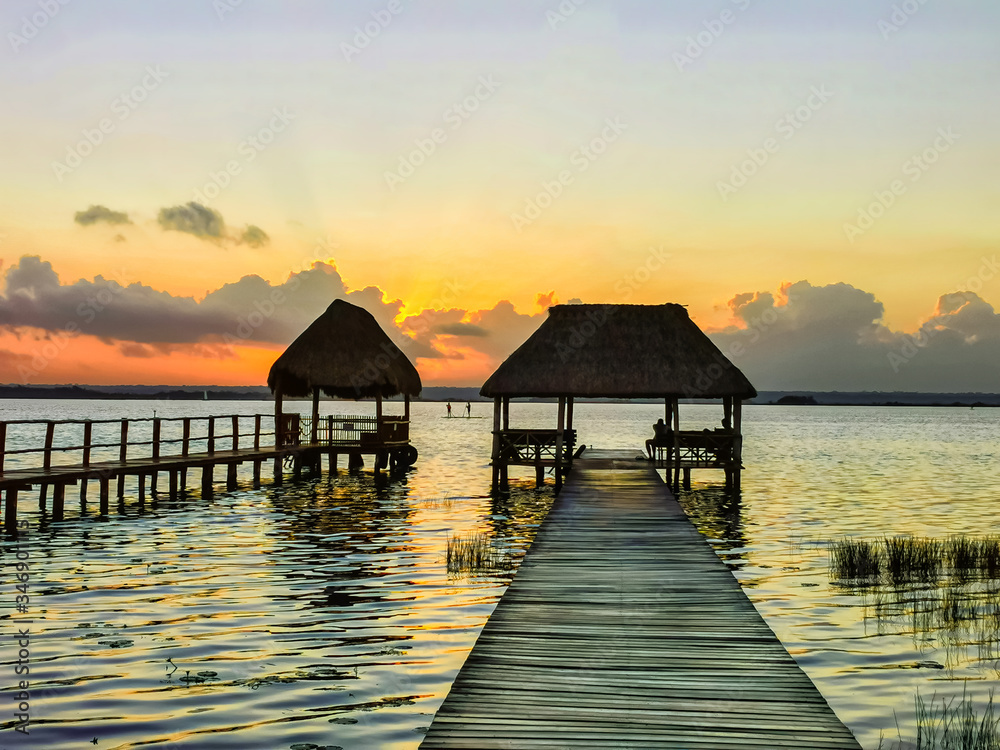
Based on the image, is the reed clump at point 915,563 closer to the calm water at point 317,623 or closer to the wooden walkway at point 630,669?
the calm water at point 317,623

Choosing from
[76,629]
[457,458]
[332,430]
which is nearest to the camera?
[76,629]

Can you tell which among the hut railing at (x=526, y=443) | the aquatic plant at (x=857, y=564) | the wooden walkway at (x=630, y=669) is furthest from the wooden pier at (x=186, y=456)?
the aquatic plant at (x=857, y=564)

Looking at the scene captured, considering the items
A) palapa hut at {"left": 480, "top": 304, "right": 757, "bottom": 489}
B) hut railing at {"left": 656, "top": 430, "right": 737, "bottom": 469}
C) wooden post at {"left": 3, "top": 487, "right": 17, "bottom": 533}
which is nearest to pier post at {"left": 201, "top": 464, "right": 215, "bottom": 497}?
wooden post at {"left": 3, "top": 487, "right": 17, "bottom": 533}

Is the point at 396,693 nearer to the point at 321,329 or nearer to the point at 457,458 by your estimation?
the point at 321,329

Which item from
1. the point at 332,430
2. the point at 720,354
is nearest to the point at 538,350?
the point at 720,354

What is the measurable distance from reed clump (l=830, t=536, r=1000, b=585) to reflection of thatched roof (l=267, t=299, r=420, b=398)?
1958 cm

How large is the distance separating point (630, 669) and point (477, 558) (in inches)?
307

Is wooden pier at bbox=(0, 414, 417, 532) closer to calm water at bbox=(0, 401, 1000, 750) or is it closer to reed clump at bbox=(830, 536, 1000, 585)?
calm water at bbox=(0, 401, 1000, 750)

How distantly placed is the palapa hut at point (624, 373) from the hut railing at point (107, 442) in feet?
24.1

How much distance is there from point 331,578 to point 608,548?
3.98m

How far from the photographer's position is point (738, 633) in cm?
724

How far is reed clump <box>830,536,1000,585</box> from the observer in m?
13.1

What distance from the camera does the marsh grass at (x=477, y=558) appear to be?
525 inches

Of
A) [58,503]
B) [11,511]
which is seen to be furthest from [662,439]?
[11,511]
